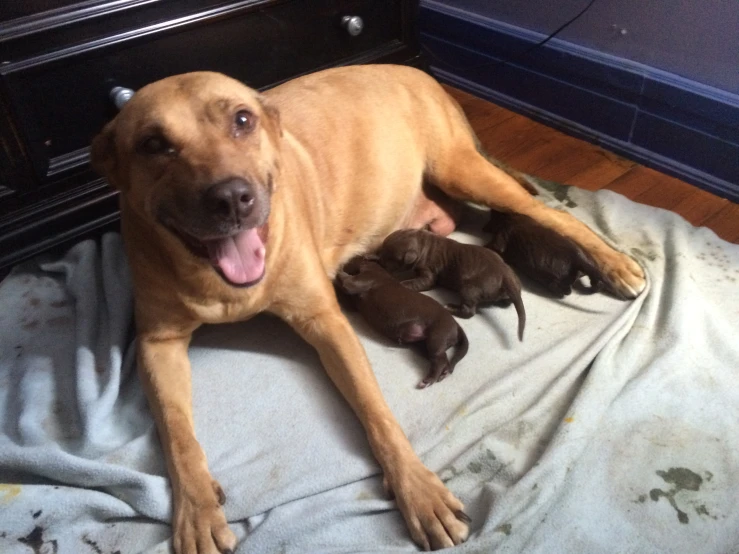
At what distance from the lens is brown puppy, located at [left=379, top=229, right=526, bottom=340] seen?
75.0 inches

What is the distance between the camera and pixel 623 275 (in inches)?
78.5

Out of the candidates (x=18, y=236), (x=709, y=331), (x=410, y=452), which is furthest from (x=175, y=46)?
(x=709, y=331)

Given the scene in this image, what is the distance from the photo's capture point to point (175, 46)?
2.17 m

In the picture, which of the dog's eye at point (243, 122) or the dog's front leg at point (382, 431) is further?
the dog's eye at point (243, 122)

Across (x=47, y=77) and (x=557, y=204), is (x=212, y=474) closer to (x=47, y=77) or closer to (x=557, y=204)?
(x=47, y=77)

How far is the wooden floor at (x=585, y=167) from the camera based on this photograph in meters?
2.51

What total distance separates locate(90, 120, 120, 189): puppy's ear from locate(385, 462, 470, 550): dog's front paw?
1.04 m

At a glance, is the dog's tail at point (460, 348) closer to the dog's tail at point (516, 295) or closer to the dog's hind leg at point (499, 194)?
the dog's tail at point (516, 295)

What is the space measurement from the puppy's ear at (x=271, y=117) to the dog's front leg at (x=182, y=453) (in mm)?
659

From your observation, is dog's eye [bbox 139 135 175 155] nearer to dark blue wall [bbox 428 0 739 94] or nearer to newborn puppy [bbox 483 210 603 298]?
newborn puppy [bbox 483 210 603 298]

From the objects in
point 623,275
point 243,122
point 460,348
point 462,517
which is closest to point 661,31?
point 623,275

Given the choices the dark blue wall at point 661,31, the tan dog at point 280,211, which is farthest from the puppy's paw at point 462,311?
the dark blue wall at point 661,31

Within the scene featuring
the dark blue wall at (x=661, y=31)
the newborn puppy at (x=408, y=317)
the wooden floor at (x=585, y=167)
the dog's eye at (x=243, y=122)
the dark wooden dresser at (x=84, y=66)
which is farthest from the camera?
the wooden floor at (x=585, y=167)

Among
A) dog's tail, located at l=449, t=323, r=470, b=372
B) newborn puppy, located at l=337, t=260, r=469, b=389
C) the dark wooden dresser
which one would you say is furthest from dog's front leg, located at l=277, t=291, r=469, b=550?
the dark wooden dresser
